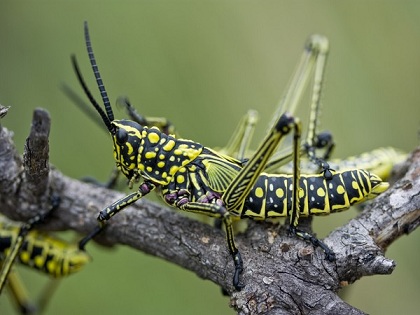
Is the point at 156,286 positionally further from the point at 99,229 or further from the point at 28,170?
the point at 28,170

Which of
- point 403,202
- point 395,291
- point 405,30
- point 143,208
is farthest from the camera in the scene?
point 405,30

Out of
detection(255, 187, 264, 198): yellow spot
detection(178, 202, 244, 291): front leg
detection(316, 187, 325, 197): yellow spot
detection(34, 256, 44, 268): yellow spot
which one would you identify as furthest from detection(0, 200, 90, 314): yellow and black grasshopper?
detection(316, 187, 325, 197): yellow spot

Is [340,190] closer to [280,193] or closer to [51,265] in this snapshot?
[280,193]

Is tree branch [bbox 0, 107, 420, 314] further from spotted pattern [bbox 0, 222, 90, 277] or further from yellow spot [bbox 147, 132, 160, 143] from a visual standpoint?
yellow spot [bbox 147, 132, 160, 143]

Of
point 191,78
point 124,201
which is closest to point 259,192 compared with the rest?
point 124,201

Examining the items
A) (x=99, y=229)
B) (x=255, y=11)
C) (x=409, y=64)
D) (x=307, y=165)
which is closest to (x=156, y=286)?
(x=99, y=229)

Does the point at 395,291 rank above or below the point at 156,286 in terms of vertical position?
above

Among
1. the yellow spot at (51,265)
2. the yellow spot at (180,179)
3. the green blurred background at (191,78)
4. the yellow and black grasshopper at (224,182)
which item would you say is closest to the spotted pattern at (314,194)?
the yellow and black grasshopper at (224,182)
